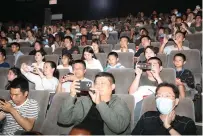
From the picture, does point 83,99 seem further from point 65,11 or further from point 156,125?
point 65,11

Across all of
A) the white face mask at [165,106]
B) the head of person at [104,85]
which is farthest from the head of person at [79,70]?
the white face mask at [165,106]

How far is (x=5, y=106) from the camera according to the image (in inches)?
75.7

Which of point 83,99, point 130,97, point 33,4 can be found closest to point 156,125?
point 130,97

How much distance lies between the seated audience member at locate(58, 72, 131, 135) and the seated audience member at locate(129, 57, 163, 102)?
60 centimetres

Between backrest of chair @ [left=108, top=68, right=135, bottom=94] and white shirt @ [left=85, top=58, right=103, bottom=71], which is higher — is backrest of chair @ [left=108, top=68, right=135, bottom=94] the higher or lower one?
the lower one

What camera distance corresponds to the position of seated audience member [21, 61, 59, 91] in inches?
116

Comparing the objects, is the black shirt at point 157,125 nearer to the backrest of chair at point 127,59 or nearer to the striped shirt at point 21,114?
the striped shirt at point 21,114

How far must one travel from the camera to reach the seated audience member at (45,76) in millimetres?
2943

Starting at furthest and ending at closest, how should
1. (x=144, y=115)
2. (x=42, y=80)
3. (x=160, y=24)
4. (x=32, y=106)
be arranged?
(x=160, y=24)
(x=42, y=80)
(x=32, y=106)
(x=144, y=115)

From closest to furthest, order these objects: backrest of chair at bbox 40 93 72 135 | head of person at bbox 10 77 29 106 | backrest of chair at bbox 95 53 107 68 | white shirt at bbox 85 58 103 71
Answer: backrest of chair at bbox 40 93 72 135, head of person at bbox 10 77 29 106, white shirt at bbox 85 58 103 71, backrest of chair at bbox 95 53 107 68

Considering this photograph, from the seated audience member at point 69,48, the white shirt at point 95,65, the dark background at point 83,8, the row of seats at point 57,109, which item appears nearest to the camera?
the row of seats at point 57,109

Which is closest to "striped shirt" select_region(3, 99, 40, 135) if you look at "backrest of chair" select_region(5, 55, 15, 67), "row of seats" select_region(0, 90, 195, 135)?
"row of seats" select_region(0, 90, 195, 135)

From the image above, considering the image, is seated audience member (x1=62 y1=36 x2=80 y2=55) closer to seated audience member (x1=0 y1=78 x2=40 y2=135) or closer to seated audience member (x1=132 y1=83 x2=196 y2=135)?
seated audience member (x1=0 y1=78 x2=40 y2=135)

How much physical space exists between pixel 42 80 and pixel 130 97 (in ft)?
4.58
